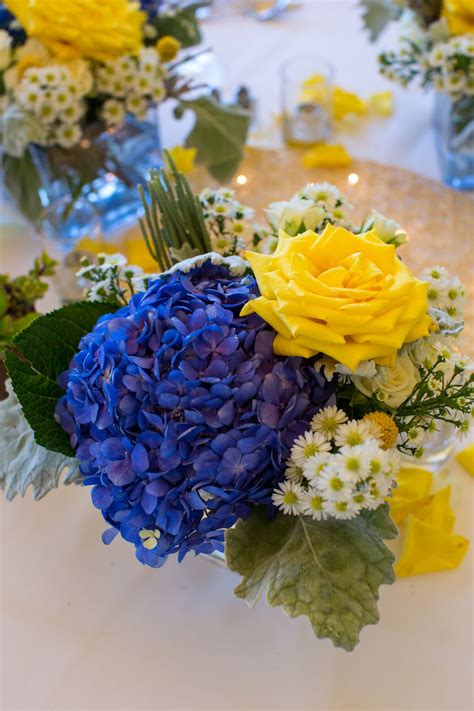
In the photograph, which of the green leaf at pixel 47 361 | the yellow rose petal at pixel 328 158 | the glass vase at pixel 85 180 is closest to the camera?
the green leaf at pixel 47 361

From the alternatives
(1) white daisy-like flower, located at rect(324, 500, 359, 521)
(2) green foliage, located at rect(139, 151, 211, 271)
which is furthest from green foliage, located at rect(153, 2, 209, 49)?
(1) white daisy-like flower, located at rect(324, 500, 359, 521)

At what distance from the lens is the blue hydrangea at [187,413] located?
503 millimetres

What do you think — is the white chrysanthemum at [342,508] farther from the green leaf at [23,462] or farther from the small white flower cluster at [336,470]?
the green leaf at [23,462]

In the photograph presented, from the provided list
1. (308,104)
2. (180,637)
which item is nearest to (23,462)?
(180,637)

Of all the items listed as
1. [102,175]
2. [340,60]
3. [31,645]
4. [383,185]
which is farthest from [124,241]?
[340,60]

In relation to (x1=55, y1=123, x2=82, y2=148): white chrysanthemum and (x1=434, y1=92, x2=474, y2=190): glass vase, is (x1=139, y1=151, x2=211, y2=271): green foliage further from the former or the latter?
(x1=434, y1=92, x2=474, y2=190): glass vase

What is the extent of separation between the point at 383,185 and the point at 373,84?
380 mm

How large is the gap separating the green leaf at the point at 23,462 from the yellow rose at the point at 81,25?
1.68ft

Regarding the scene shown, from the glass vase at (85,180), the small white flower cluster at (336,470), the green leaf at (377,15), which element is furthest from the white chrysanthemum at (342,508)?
the green leaf at (377,15)

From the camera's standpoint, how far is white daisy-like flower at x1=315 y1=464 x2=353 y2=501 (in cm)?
47

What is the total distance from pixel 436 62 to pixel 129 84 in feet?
1.35

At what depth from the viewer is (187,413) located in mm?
498

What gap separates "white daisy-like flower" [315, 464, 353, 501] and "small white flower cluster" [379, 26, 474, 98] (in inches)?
28.2

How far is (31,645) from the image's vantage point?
673mm
